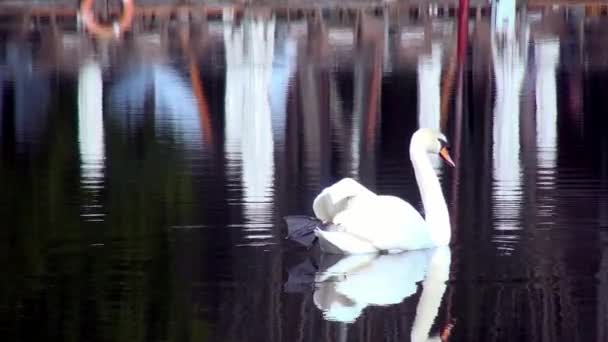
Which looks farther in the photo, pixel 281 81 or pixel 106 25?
pixel 106 25

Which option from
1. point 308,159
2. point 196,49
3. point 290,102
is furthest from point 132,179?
point 196,49

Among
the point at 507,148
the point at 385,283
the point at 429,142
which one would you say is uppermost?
the point at 429,142

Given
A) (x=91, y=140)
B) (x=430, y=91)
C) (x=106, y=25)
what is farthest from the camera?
(x=106, y=25)

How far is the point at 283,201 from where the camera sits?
17.6 m

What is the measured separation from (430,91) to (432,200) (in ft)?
55.4

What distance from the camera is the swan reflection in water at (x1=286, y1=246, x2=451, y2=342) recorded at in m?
12.4

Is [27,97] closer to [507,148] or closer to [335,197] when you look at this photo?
[507,148]

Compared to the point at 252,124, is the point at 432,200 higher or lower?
lower

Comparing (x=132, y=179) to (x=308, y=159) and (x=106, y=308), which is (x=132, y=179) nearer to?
(x=308, y=159)

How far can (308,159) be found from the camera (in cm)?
2145

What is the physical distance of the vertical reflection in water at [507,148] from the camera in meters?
16.0

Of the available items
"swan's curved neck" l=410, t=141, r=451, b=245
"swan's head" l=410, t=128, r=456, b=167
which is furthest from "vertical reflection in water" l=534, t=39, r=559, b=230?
"swan's curved neck" l=410, t=141, r=451, b=245

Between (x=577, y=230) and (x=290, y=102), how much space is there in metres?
15.8

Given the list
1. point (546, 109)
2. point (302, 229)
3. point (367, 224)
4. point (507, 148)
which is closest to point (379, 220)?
point (367, 224)
